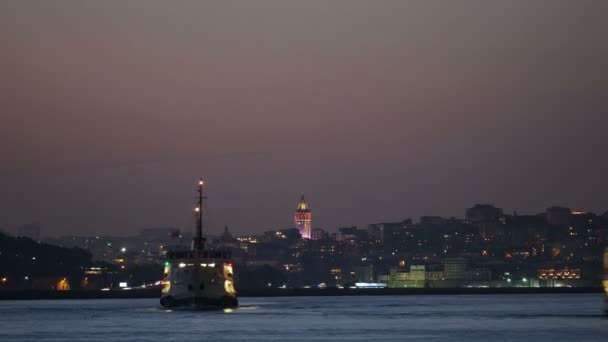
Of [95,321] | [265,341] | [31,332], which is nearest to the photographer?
[265,341]

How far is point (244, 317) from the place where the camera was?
10481 cm

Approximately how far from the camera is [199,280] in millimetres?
112688

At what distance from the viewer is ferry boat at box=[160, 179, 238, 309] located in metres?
113

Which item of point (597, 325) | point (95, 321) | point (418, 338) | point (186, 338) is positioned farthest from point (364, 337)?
point (95, 321)

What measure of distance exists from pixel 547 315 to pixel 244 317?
2640 centimetres

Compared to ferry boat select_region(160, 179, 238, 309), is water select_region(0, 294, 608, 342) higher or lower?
lower

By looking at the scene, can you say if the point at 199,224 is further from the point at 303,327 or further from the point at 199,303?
the point at 303,327

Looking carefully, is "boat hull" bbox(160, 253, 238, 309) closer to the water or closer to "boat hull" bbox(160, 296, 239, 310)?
"boat hull" bbox(160, 296, 239, 310)

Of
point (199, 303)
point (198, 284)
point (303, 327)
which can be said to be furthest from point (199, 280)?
point (303, 327)

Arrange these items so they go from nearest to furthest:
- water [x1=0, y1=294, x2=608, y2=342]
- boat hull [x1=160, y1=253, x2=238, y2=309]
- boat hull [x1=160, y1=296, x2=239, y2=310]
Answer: water [x1=0, y1=294, x2=608, y2=342] → boat hull [x1=160, y1=296, x2=239, y2=310] → boat hull [x1=160, y1=253, x2=238, y2=309]

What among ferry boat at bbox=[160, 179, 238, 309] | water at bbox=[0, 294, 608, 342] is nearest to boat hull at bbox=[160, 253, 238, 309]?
ferry boat at bbox=[160, 179, 238, 309]

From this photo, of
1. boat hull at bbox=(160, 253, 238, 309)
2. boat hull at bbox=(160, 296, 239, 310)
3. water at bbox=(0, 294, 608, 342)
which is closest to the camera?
water at bbox=(0, 294, 608, 342)

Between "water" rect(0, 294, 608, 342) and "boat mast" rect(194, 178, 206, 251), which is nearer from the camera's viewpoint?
"water" rect(0, 294, 608, 342)

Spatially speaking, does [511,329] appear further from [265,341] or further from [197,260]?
[197,260]
